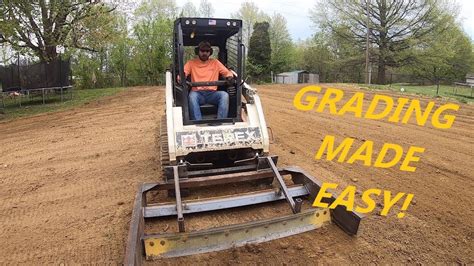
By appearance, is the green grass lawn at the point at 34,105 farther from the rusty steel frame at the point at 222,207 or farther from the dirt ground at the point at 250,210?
the rusty steel frame at the point at 222,207

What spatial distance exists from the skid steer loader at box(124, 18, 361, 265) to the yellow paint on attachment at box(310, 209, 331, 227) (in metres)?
0.01

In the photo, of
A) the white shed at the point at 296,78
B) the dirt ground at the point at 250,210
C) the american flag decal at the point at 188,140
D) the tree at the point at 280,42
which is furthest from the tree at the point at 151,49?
the american flag decal at the point at 188,140

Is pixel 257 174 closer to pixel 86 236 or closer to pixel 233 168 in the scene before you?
pixel 233 168

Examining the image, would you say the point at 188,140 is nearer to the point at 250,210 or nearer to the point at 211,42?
the point at 250,210

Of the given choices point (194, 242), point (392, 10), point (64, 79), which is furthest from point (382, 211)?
point (392, 10)

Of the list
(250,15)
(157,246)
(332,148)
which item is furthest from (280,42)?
(157,246)

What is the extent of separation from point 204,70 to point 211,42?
79 cm

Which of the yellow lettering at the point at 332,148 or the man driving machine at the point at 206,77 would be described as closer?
the man driving machine at the point at 206,77

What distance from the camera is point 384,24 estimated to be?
31594mm

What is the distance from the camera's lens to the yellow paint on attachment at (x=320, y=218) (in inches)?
152

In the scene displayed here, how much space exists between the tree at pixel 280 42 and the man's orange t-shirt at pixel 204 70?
138 ft

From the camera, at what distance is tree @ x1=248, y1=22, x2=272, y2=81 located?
121ft

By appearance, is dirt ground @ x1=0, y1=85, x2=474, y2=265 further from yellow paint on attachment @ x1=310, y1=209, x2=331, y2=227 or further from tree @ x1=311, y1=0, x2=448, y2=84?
tree @ x1=311, y1=0, x2=448, y2=84

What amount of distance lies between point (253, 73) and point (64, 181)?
32.5 metres
